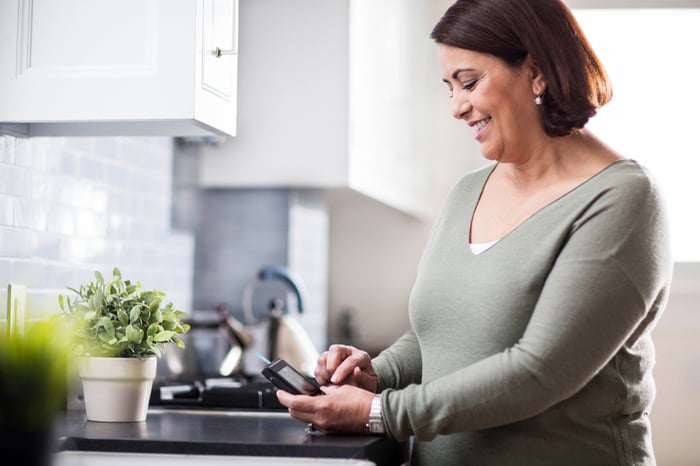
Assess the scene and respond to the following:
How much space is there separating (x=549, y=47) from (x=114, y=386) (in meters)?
0.96

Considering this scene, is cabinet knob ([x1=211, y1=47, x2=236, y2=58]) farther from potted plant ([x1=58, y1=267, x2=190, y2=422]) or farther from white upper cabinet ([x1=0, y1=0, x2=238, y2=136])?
potted plant ([x1=58, y1=267, x2=190, y2=422])

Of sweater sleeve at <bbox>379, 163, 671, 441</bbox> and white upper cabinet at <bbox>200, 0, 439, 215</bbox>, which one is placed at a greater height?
white upper cabinet at <bbox>200, 0, 439, 215</bbox>

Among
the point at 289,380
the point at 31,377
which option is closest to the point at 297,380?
the point at 289,380

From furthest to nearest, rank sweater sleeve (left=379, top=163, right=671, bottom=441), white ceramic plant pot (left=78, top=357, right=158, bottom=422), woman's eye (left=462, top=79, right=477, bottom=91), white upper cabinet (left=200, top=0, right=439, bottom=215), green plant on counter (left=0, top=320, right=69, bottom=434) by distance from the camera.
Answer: white upper cabinet (left=200, top=0, right=439, bottom=215)
white ceramic plant pot (left=78, top=357, right=158, bottom=422)
woman's eye (left=462, top=79, right=477, bottom=91)
sweater sleeve (left=379, top=163, right=671, bottom=441)
green plant on counter (left=0, top=320, right=69, bottom=434)

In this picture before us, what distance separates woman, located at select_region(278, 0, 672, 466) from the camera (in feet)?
4.46

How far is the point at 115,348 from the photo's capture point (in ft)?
5.49

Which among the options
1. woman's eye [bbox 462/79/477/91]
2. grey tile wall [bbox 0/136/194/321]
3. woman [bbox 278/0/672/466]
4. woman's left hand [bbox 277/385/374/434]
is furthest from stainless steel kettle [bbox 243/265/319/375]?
woman's eye [bbox 462/79/477/91]

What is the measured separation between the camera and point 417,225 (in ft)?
14.4

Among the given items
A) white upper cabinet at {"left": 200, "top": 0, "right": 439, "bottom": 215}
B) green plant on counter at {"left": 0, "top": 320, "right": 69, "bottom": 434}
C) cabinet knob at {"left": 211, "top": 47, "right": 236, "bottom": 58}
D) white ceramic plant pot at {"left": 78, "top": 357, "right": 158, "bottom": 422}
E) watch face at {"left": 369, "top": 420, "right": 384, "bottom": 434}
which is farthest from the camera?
white upper cabinet at {"left": 200, "top": 0, "right": 439, "bottom": 215}

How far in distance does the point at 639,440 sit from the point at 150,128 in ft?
3.45

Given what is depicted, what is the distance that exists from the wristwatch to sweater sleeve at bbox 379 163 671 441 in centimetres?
2

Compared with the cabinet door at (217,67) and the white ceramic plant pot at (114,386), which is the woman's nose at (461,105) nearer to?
the cabinet door at (217,67)

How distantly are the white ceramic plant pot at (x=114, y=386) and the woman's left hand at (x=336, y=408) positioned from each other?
0.34 metres

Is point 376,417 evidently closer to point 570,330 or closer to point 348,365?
point 348,365
